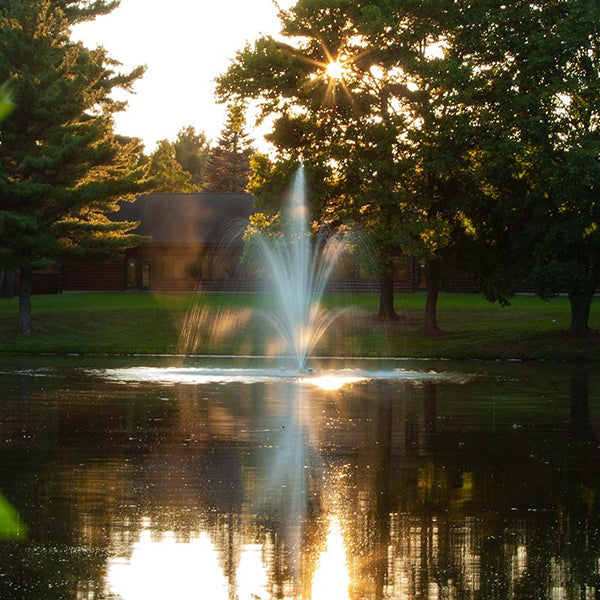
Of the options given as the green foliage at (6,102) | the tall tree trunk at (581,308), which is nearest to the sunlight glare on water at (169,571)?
the tall tree trunk at (581,308)

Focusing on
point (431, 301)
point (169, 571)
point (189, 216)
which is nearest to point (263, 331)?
point (431, 301)

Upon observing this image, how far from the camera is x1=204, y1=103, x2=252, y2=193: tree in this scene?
111938 millimetres

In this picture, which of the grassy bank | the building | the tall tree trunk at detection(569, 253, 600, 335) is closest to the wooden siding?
the building

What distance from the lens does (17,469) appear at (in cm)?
1356

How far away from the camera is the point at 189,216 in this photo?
7194 centimetres

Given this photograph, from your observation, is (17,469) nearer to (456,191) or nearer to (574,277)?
(574,277)

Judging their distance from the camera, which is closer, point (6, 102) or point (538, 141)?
point (538, 141)

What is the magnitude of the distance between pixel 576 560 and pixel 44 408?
40.5 feet

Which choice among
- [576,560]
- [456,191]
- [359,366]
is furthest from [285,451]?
[456,191]

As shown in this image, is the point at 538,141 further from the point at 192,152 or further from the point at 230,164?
the point at 192,152

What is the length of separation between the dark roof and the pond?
46896mm

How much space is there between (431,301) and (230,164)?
7450 cm

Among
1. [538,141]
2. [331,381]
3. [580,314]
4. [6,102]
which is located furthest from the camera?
[6,102]

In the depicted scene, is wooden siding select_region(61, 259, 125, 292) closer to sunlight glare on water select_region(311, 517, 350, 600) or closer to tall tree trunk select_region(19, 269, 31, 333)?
tall tree trunk select_region(19, 269, 31, 333)
